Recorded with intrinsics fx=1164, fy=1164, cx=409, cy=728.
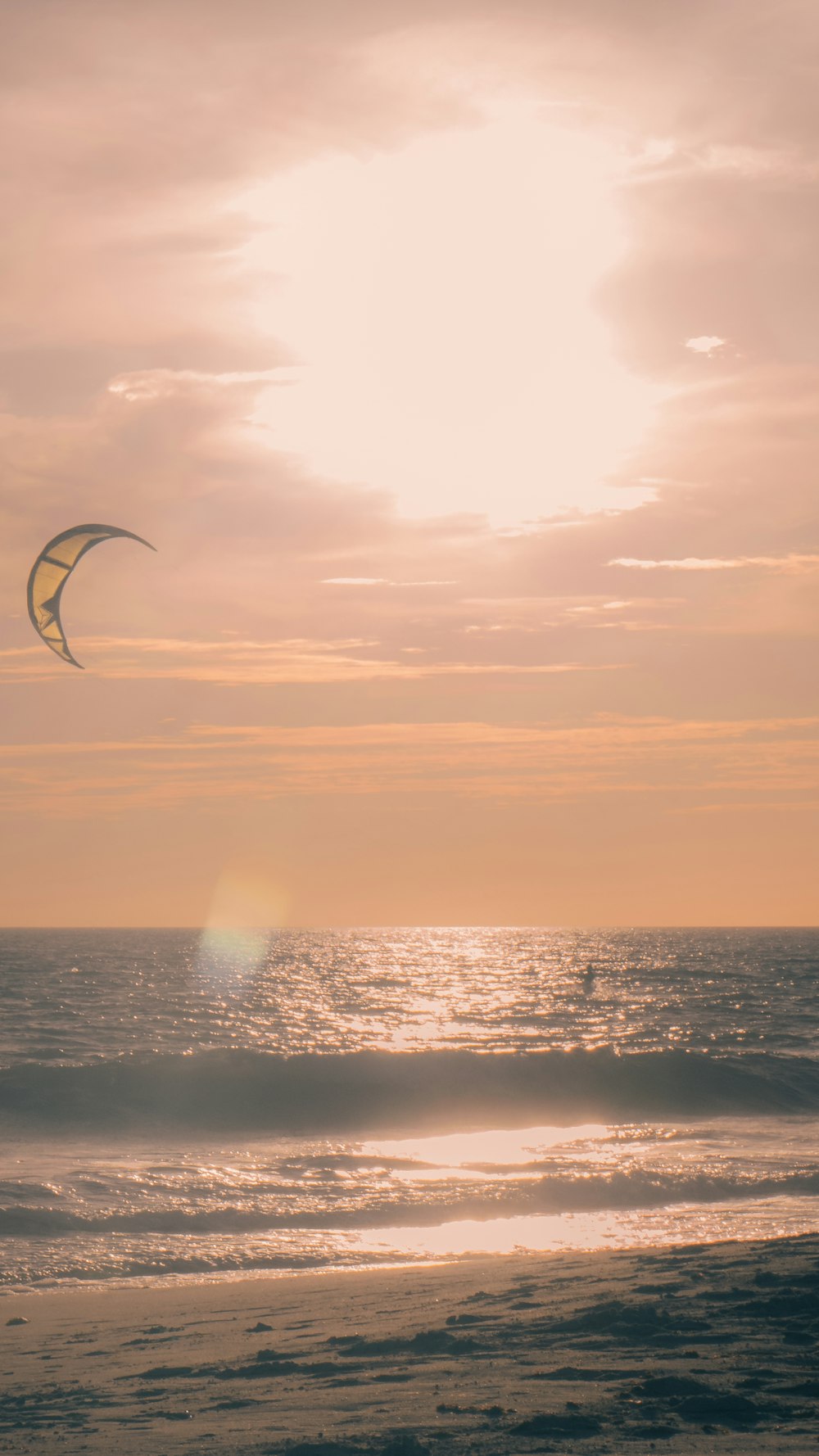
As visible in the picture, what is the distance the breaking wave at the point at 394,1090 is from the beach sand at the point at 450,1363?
13834 millimetres

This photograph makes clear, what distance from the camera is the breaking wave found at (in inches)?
920

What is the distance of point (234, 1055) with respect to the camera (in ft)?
93.3

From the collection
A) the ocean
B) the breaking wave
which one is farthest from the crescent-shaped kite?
the breaking wave

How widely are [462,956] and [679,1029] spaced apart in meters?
72.3

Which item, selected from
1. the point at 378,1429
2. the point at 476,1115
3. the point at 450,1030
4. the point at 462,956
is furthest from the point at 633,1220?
the point at 462,956

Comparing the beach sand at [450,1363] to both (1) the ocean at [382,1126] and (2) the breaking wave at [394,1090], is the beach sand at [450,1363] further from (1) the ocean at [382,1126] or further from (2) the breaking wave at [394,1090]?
(2) the breaking wave at [394,1090]

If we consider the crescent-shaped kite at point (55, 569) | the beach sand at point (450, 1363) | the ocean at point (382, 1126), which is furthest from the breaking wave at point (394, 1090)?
the beach sand at point (450, 1363)

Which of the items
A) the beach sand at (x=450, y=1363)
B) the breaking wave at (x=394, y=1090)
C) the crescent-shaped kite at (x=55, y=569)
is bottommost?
the breaking wave at (x=394, y=1090)

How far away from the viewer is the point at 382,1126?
2355 cm

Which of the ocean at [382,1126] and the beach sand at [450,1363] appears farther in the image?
the ocean at [382,1126]

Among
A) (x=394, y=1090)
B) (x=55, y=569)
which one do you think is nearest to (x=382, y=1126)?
(x=394, y=1090)

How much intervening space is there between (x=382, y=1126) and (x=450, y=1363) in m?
17.6

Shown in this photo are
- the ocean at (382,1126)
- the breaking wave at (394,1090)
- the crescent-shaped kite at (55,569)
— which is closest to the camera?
the ocean at (382,1126)

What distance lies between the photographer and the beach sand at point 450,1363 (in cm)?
528
